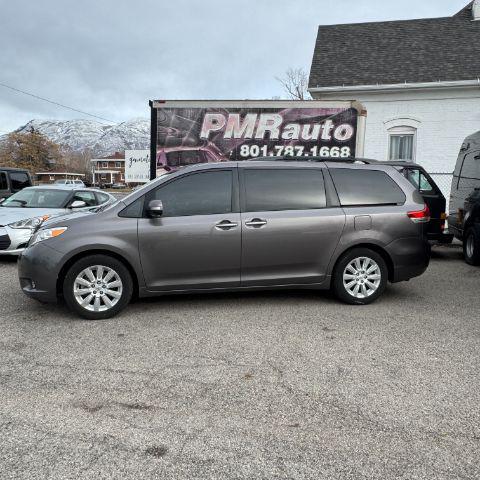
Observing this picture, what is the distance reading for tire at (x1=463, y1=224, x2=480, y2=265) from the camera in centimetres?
855

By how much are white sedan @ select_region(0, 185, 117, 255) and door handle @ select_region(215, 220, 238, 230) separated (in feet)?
9.86

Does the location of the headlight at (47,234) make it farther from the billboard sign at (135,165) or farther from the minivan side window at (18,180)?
the billboard sign at (135,165)

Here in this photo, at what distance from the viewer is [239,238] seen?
17.8 ft

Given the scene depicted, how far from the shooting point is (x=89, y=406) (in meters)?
3.27

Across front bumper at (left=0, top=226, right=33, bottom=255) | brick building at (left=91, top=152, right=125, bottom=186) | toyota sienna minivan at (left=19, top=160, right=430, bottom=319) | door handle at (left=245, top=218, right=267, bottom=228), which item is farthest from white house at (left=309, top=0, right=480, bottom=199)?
brick building at (left=91, top=152, right=125, bottom=186)

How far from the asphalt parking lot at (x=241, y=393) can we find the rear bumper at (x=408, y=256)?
0.51 metres

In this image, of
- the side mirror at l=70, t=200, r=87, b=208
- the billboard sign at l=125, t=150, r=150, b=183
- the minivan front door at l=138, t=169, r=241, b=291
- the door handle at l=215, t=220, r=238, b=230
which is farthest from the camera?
the billboard sign at l=125, t=150, r=150, b=183

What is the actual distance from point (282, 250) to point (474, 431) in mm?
2975

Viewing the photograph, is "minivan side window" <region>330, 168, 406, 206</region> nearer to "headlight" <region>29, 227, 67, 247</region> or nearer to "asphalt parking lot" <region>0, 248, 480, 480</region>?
"asphalt parking lot" <region>0, 248, 480, 480</region>

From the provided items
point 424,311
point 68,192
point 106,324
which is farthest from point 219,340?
point 68,192

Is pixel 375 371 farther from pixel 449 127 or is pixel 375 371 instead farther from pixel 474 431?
pixel 449 127

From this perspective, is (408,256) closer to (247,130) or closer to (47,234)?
(47,234)

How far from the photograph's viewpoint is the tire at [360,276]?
5.77m

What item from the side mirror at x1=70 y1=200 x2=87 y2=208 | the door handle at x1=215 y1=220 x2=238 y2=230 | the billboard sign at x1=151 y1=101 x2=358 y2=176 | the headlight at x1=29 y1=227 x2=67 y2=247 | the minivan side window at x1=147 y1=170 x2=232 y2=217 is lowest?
the headlight at x1=29 y1=227 x2=67 y2=247
